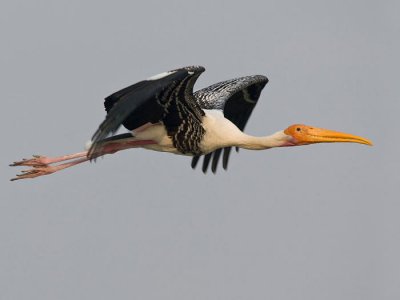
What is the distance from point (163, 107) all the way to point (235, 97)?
5.82 metres

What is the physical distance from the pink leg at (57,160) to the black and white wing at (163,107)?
0.85 m

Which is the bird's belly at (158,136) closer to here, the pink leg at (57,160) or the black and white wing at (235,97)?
the pink leg at (57,160)

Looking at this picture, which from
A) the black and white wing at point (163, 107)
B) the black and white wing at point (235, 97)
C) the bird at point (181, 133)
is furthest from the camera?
the black and white wing at point (235, 97)

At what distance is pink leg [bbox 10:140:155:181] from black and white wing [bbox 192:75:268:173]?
3.01 m

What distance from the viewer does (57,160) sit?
3447 cm

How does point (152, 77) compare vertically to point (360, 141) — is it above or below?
above

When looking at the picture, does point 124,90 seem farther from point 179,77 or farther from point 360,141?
point 360,141

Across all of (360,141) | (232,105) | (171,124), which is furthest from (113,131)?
(232,105)

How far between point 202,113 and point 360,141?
3679 mm

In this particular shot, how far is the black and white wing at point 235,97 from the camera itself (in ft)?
121

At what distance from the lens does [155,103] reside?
32.6 metres

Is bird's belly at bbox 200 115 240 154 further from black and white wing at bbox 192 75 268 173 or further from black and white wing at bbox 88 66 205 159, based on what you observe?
black and white wing at bbox 192 75 268 173

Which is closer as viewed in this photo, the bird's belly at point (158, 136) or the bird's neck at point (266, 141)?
the bird's belly at point (158, 136)

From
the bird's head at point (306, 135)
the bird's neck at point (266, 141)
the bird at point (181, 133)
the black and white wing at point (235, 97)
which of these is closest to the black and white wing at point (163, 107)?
the bird at point (181, 133)
